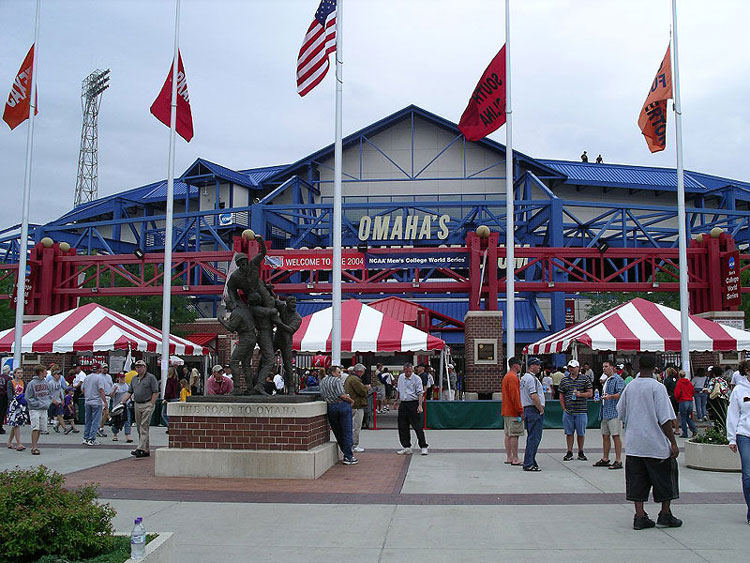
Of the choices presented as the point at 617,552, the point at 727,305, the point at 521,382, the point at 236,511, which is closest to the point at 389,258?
the point at 727,305

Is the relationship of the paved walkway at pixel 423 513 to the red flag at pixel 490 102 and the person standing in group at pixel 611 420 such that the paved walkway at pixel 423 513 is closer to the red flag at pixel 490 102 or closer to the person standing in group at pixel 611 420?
the person standing in group at pixel 611 420

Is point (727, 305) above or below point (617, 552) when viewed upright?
above

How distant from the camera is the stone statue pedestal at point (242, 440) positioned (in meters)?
10.7

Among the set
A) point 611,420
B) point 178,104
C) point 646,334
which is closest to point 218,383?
point 178,104

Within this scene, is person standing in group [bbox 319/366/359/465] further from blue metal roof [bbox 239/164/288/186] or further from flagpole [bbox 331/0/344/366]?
blue metal roof [bbox 239/164/288/186]

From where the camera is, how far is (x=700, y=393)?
63.6 feet

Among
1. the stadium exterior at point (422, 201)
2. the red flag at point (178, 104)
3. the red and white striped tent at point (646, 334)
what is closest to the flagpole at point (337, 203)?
the red flag at point (178, 104)

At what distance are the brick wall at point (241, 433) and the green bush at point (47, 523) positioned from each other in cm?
574

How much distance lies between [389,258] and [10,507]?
21525 millimetres

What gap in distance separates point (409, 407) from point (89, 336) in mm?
10293

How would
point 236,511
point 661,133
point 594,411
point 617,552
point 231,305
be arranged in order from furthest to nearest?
1. point 594,411
2. point 661,133
3. point 231,305
4. point 236,511
5. point 617,552

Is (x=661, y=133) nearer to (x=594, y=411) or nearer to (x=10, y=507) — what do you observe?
(x=594, y=411)

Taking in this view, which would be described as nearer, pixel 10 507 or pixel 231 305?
pixel 10 507

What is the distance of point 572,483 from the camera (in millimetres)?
10555
